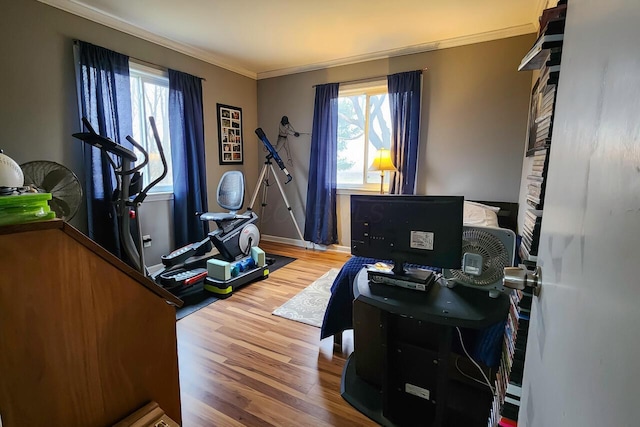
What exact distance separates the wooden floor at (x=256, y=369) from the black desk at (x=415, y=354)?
0.16m

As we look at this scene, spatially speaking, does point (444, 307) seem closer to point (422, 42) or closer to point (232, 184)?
point (232, 184)

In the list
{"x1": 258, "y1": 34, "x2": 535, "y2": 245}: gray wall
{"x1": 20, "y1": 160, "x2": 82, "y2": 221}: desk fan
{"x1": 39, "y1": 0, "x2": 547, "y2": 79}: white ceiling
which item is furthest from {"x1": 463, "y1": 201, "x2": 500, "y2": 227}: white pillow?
{"x1": 20, "y1": 160, "x2": 82, "y2": 221}: desk fan

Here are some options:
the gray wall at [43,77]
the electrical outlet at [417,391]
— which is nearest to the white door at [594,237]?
the electrical outlet at [417,391]

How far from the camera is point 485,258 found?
1.31 m

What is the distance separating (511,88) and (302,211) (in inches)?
113

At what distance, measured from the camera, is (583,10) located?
54 cm

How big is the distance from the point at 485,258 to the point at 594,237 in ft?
3.18

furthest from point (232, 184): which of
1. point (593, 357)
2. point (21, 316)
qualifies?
point (593, 357)

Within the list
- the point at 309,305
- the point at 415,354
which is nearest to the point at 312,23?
the point at 309,305

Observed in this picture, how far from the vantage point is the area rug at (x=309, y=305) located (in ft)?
8.00

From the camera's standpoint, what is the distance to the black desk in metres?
1.14

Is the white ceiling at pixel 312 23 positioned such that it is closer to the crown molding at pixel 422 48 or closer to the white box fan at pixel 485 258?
the crown molding at pixel 422 48

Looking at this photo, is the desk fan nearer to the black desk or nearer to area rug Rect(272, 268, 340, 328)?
area rug Rect(272, 268, 340, 328)

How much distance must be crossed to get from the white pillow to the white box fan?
3.81 feet
